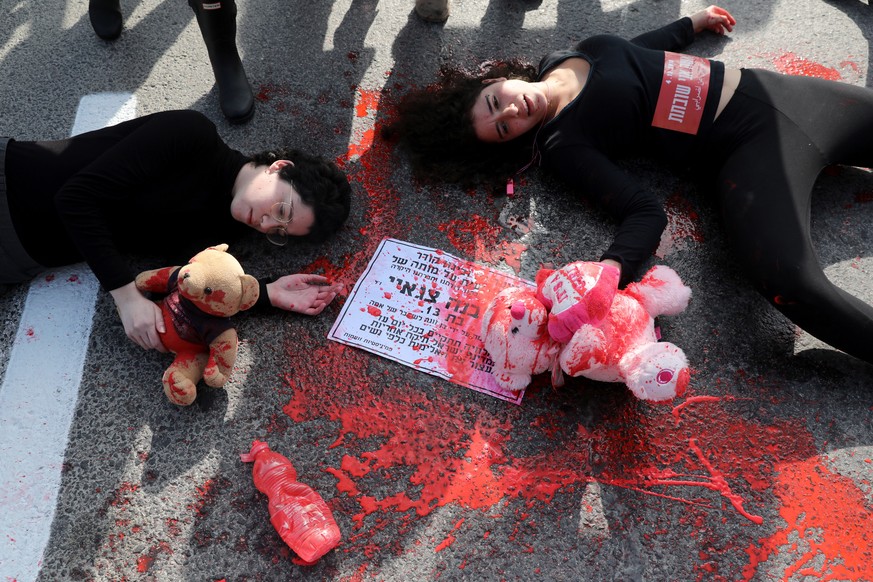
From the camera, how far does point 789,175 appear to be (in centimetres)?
185

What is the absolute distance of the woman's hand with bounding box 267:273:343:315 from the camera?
6.06ft

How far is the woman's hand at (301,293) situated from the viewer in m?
1.85

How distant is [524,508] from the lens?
159 cm

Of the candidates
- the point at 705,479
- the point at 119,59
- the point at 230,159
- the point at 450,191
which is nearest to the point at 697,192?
the point at 450,191

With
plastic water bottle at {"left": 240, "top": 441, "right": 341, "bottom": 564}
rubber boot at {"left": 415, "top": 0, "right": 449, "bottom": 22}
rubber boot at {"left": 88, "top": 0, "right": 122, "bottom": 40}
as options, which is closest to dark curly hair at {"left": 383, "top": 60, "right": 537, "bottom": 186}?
rubber boot at {"left": 415, "top": 0, "right": 449, "bottom": 22}

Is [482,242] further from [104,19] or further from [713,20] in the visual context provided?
[104,19]

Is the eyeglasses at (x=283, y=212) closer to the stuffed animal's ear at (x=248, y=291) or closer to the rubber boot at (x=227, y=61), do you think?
the stuffed animal's ear at (x=248, y=291)

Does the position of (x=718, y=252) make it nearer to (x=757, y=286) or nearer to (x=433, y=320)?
(x=757, y=286)

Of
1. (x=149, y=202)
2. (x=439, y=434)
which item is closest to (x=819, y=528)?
(x=439, y=434)

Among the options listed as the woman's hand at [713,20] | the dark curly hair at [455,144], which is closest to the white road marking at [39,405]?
the dark curly hair at [455,144]

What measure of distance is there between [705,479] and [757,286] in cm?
64

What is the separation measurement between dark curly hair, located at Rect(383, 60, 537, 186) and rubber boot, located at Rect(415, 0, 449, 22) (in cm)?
52

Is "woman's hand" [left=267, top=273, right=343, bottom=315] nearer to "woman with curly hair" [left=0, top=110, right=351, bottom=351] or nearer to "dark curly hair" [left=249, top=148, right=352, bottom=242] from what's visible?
"woman with curly hair" [left=0, top=110, right=351, bottom=351]

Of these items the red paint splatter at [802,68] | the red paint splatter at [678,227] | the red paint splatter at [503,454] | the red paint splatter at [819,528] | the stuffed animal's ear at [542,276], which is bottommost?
the red paint splatter at [819,528]
